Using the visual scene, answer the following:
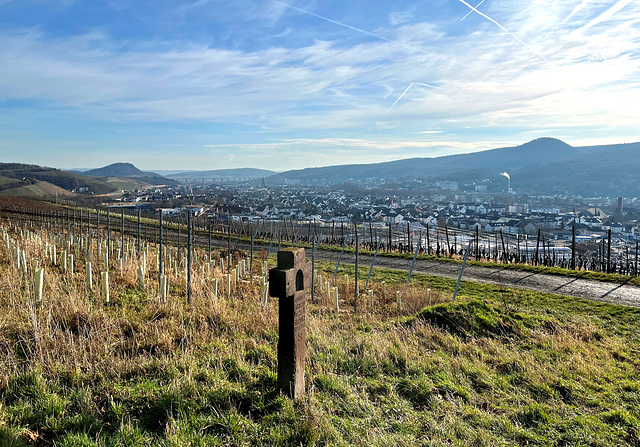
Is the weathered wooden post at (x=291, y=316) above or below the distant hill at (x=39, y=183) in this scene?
below

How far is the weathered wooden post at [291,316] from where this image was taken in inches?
139

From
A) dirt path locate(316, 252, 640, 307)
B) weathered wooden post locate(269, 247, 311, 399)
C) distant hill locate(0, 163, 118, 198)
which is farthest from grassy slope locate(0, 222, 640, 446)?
distant hill locate(0, 163, 118, 198)

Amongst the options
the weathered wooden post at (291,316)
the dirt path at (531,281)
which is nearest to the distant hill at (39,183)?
the dirt path at (531,281)

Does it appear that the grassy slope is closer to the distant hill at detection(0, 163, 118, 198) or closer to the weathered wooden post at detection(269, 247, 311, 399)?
the weathered wooden post at detection(269, 247, 311, 399)

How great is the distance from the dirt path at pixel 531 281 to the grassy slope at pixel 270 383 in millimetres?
7461

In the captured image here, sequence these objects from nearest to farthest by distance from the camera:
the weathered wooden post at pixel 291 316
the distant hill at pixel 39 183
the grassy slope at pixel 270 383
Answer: the grassy slope at pixel 270 383
the weathered wooden post at pixel 291 316
the distant hill at pixel 39 183

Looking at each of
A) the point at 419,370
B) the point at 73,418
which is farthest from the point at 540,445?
the point at 73,418

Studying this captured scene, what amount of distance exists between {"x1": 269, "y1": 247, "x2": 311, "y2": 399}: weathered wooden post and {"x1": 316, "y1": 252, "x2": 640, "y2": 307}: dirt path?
12.6 meters

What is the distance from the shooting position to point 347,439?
3207 mm

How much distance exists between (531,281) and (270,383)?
14960 millimetres

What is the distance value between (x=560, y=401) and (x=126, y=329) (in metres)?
5.23

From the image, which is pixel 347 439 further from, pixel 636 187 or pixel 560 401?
pixel 636 187

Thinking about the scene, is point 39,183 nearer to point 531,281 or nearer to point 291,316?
point 531,281

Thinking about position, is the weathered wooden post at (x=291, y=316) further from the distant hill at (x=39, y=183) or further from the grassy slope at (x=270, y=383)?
the distant hill at (x=39, y=183)
